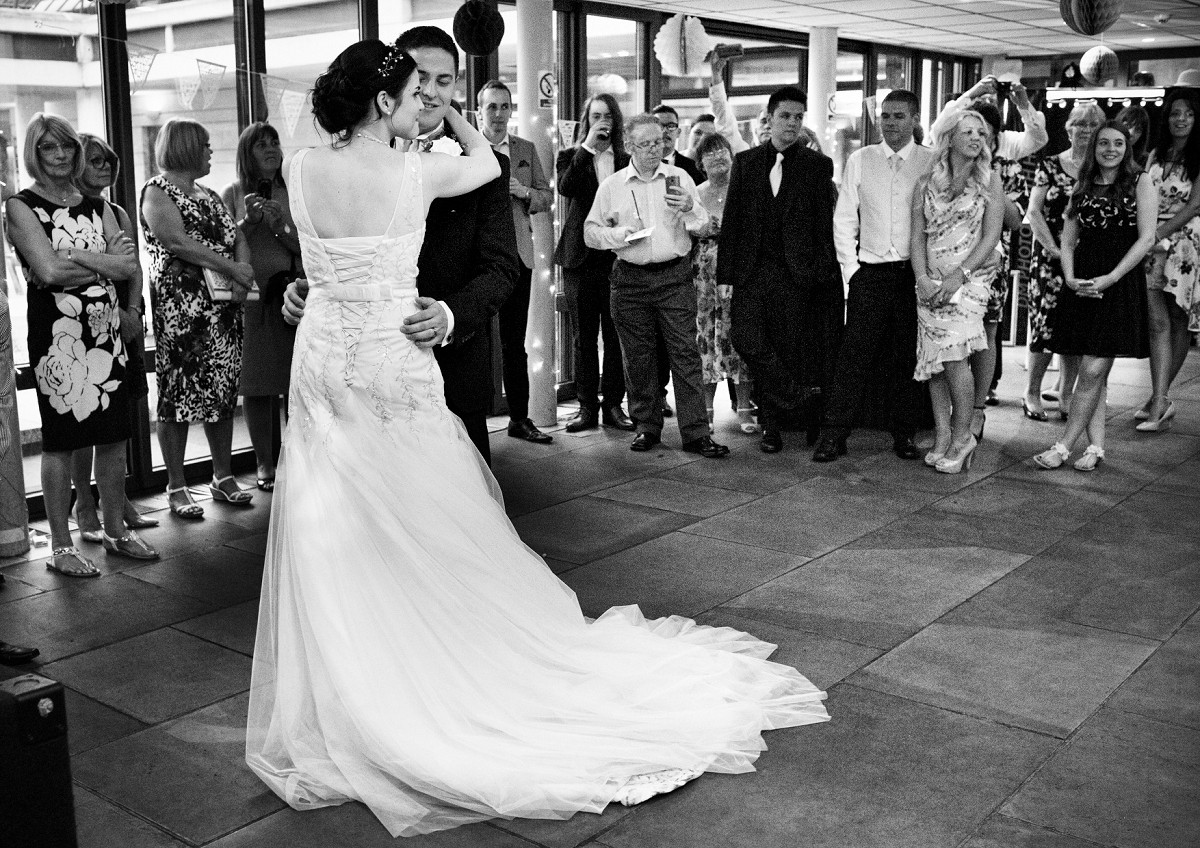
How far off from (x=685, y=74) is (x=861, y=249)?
2.80 metres

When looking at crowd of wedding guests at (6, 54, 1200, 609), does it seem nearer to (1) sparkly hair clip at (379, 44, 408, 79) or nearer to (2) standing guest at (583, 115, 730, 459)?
(2) standing guest at (583, 115, 730, 459)

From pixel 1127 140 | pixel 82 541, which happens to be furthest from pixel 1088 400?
pixel 82 541

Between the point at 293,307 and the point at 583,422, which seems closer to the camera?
the point at 293,307

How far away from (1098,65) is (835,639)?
28.5 feet

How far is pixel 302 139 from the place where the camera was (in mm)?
6250

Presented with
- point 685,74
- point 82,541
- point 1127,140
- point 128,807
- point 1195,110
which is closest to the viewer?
point 128,807

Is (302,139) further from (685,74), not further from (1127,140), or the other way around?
(1127,140)

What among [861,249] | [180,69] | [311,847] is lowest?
[311,847]

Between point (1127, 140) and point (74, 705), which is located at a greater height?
point (1127, 140)

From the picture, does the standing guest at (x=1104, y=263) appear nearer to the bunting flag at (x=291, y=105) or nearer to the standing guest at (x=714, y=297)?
the standing guest at (x=714, y=297)

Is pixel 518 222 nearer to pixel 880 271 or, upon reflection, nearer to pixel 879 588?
pixel 880 271

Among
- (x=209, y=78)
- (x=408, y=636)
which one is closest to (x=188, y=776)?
(x=408, y=636)

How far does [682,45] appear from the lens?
8289 millimetres

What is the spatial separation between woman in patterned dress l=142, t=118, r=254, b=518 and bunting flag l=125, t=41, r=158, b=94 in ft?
1.63
